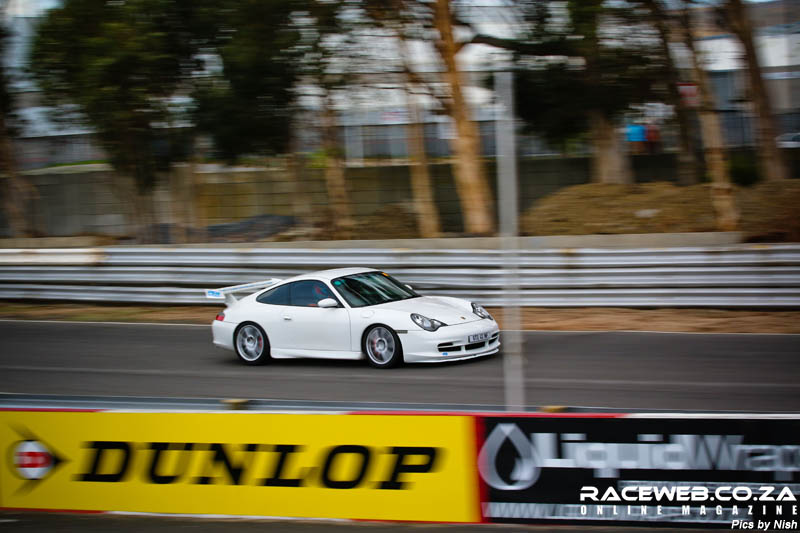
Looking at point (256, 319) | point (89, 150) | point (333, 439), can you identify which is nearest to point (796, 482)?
point (333, 439)

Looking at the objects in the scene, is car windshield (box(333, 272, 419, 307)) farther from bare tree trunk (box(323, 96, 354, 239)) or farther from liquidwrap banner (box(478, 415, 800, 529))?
bare tree trunk (box(323, 96, 354, 239))

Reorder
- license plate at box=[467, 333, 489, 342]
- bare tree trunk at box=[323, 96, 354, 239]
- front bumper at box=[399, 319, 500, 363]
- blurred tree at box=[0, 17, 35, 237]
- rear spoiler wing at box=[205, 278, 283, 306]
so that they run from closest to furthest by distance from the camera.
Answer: front bumper at box=[399, 319, 500, 363] < license plate at box=[467, 333, 489, 342] < rear spoiler wing at box=[205, 278, 283, 306] < bare tree trunk at box=[323, 96, 354, 239] < blurred tree at box=[0, 17, 35, 237]

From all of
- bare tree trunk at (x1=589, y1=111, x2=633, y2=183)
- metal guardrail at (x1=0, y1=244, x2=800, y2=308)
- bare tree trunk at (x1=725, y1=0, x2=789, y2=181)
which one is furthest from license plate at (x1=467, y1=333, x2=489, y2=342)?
bare tree trunk at (x1=725, y1=0, x2=789, y2=181)

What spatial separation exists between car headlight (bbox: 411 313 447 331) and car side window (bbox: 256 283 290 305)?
180 cm

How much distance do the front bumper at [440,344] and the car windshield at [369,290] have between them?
0.75m

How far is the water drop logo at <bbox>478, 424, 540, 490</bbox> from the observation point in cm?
485

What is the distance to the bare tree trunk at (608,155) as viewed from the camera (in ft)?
61.7

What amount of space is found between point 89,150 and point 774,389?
18098mm

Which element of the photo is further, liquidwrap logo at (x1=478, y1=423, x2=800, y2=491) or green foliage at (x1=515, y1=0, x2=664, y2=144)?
green foliage at (x1=515, y1=0, x2=664, y2=144)

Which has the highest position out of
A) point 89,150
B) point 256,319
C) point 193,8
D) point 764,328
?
point 193,8

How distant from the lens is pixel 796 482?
4523 mm

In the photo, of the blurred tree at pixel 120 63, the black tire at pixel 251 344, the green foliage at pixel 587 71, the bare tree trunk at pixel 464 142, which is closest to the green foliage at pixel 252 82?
the blurred tree at pixel 120 63

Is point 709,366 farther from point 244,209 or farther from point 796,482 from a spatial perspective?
point 244,209

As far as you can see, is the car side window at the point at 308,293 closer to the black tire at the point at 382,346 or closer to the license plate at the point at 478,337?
the black tire at the point at 382,346
